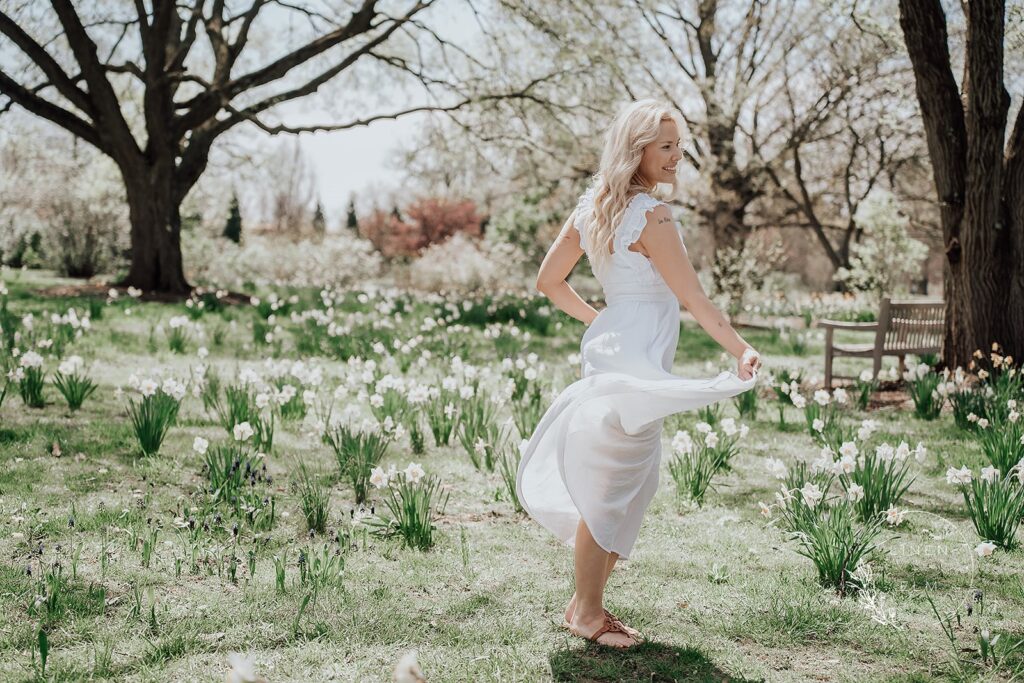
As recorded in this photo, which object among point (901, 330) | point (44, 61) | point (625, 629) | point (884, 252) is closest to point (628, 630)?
point (625, 629)

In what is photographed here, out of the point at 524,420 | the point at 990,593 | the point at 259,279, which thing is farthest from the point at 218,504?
the point at 259,279

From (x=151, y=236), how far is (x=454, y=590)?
1172 centimetres

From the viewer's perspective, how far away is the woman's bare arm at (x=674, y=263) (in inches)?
103

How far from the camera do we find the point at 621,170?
2.68 metres

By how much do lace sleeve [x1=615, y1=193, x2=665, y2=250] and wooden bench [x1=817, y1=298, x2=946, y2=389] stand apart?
5428mm

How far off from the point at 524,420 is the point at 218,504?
75.0 inches

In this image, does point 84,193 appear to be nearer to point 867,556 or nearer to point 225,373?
point 225,373

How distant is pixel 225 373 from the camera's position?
730 cm

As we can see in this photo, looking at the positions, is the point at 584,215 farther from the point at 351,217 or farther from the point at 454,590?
the point at 351,217

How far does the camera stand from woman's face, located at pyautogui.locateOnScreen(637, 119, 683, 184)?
2.69m

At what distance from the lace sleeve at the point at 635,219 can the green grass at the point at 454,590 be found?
1.36 metres

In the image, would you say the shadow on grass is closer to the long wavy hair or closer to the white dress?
the white dress

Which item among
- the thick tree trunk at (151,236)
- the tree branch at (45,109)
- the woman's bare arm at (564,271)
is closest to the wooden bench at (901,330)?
the woman's bare arm at (564,271)

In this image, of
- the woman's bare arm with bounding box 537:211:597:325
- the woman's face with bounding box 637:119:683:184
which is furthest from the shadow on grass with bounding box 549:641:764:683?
the woman's face with bounding box 637:119:683:184
